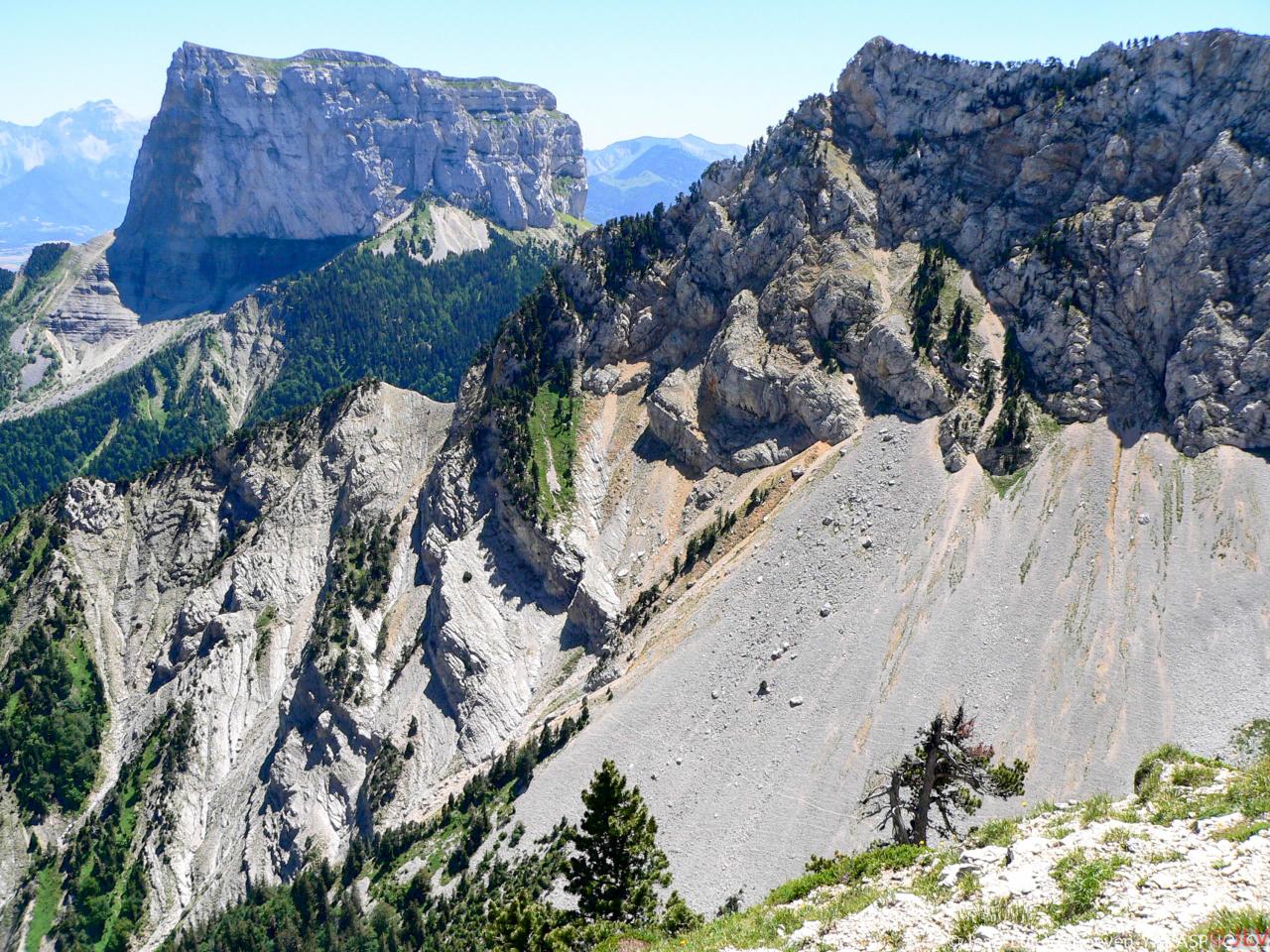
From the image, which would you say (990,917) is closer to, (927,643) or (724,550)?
(927,643)

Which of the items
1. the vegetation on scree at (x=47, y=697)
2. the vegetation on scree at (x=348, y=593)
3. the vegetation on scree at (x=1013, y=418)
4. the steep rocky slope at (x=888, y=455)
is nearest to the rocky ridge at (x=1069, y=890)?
the steep rocky slope at (x=888, y=455)

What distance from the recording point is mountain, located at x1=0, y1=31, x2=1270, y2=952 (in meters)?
81.0

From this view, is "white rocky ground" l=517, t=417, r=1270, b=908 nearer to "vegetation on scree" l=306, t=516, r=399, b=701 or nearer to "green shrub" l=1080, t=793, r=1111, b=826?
"vegetation on scree" l=306, t=516, r=399, b=701

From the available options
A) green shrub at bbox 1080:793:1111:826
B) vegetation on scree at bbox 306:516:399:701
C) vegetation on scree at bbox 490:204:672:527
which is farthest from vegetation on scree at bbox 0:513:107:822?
green shrub at bbox 1080:793:1111:826

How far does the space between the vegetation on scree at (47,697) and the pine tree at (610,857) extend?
104242 mm

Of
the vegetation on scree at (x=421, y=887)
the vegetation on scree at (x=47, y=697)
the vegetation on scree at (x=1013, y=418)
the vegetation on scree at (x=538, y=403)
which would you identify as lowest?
the vegetation on scree at (x=421, y=887)

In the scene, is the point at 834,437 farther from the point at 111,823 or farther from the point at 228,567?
the point at 111,823

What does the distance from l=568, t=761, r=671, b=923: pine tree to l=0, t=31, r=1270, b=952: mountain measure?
2995cm

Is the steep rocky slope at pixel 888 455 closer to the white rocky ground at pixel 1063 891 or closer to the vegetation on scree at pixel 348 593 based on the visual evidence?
the vegetation on scree at pixel 348 593

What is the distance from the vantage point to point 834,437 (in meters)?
110

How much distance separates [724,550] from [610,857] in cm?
6467

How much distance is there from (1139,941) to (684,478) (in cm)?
10176

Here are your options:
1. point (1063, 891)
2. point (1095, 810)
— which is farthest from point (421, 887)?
point (1063, 891)

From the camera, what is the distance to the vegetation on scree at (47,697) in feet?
381
